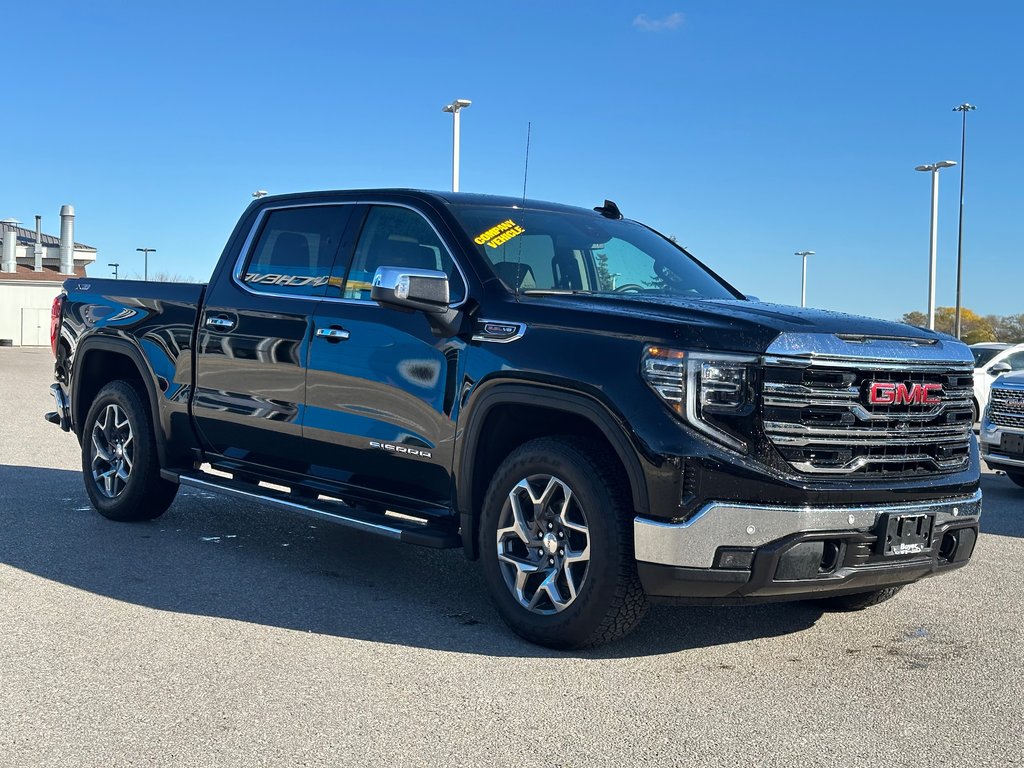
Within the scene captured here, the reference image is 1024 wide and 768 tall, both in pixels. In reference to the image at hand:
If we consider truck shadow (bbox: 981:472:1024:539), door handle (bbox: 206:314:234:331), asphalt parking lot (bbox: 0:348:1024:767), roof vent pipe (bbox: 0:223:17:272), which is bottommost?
truck shadow (bbox: 981:472:1024:539)

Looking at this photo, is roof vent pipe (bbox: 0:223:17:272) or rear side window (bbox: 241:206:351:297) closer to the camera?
rear side window (bbox: 241:206:351:297)

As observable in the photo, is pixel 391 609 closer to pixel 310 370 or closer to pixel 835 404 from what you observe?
pixel 310 370

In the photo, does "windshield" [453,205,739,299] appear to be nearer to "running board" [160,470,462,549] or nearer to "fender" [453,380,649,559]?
"fender" [453,380,649,559]

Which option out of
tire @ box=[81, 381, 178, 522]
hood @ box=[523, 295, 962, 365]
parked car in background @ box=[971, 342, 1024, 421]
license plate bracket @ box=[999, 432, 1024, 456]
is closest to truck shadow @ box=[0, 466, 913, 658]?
tire @ box=[81, 381, 178, 522]

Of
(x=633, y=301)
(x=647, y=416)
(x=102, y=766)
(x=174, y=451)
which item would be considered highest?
(x=633, y=301)

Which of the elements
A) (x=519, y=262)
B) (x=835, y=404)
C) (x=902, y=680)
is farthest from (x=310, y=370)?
(x=902, y=680)

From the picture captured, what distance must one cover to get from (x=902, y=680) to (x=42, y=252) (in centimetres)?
7146

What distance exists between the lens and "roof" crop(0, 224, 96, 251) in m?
69.9

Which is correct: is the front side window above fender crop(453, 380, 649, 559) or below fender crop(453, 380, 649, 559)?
above

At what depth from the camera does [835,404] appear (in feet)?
14.5

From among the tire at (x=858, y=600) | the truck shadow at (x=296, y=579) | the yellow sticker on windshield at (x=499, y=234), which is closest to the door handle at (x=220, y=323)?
the truck shadow at (x=296, y=579)

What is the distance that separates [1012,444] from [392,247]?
22.9 ft

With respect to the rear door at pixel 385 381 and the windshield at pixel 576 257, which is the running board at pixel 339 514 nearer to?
the rear door at pixel 385 381

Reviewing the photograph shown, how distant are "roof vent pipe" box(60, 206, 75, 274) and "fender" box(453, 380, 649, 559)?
6414cm
